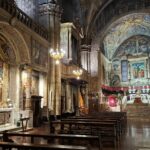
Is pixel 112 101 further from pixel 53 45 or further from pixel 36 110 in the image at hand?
pixel 36 110

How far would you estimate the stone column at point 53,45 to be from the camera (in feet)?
47.3

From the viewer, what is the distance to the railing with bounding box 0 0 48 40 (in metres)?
10.4

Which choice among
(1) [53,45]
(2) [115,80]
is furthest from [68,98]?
(2) [115,80]

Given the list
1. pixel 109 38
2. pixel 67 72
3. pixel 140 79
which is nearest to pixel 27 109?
pixel 67 72

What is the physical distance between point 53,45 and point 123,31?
19200mm

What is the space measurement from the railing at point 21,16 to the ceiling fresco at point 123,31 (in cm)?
1538

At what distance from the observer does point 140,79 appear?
Result: 3362cm

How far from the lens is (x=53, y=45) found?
14938 mm

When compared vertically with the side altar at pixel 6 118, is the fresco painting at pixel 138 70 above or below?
above

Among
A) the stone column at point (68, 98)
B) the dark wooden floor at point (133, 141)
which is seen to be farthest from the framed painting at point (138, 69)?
the dark wooden floor at point (133, 141)

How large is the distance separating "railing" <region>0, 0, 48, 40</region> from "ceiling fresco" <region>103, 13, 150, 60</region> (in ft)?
50.5

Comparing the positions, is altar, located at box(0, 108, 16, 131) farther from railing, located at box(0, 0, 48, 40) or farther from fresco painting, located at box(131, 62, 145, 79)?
fresco painting, located at box(131, 62, 145, 79)

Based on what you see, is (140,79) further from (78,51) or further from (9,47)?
(9,47)

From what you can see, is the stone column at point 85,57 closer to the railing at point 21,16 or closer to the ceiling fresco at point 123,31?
the ceiling fresco at point 123,31
